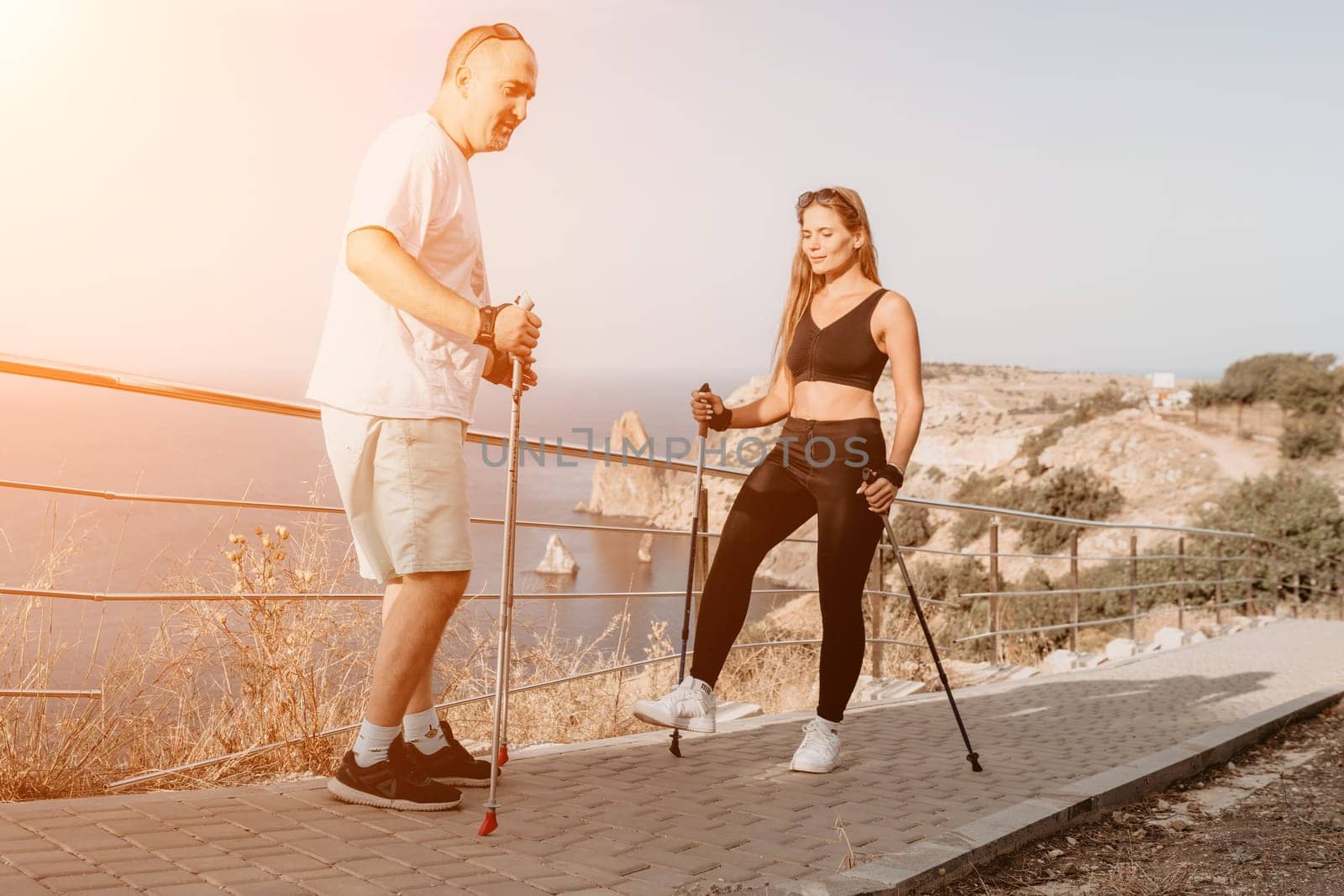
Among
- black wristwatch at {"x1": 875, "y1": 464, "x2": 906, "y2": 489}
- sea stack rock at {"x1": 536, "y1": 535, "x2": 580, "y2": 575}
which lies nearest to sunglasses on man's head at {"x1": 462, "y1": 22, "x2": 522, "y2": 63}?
black wristwatch at {"x1": 875, "y1": 464, "x2": 906, "y2": 489}

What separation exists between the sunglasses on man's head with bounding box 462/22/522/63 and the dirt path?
2550 millimetres

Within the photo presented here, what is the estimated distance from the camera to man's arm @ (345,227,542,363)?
2.79m

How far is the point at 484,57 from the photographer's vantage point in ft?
10.0

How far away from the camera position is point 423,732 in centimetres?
320

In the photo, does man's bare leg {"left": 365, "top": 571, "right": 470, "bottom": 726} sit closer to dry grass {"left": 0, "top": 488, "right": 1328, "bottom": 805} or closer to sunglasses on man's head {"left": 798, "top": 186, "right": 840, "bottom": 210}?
dry grass {"left": 0, "top": 488, "right": 1328, "bottom": 805}

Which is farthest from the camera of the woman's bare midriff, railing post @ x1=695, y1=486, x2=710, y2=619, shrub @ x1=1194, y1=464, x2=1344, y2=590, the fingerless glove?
shrub @ x1=1194, y1=464, x2=1344, y2=590

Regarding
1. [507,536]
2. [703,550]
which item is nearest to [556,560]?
[703,550]

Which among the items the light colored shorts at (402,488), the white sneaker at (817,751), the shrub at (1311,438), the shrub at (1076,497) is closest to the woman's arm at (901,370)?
the white sneaker at (817,751)

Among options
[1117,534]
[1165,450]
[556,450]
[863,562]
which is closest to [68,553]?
[556,450]

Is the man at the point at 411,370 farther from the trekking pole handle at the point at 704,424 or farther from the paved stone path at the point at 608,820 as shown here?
the trekking pole handle at the point at 704,424

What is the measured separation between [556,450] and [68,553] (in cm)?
183

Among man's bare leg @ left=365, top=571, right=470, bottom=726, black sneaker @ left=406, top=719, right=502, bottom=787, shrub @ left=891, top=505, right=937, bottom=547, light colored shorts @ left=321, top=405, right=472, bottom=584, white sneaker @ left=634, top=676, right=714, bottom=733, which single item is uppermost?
light colored shorts @ left=321, top=405, right=472, bottom=584

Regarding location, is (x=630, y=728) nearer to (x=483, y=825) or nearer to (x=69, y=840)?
(x=483, y=825)

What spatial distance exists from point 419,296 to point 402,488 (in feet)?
1.62
